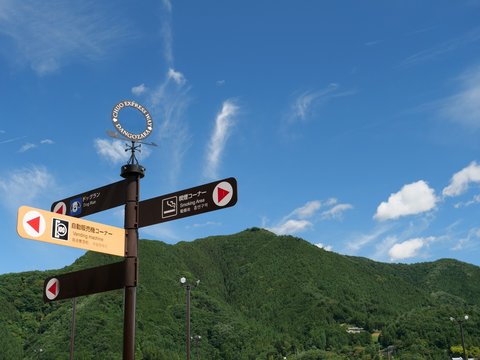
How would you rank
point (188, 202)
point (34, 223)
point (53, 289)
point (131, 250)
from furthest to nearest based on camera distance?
point (53, 289) → point (188, 202) → point (131, 250) → point (34, 223)

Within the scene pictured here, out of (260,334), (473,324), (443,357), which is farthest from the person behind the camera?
(260,334)

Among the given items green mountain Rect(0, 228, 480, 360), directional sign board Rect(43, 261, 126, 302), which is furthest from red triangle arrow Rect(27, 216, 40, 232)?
green mountain Rect(0, 228, 480, 360)

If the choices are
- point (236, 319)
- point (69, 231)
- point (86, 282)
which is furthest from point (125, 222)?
point (236, 319)

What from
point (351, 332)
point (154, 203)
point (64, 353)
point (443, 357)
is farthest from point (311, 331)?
point (154, 203)

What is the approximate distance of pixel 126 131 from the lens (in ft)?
20.9

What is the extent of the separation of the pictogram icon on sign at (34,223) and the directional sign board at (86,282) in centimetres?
83

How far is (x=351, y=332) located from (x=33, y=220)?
561 ft

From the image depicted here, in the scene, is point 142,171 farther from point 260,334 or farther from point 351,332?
point 351,332

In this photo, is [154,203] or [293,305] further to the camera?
[293,305]

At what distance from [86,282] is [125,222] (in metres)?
0.84

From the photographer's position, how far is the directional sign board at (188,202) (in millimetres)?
5910

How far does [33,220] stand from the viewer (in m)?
5.56

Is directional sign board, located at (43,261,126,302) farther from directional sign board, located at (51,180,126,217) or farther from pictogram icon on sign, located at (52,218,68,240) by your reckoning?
directional sign board, located at (51,180,126,217)

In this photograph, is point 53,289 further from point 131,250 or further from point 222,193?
point 222,193
